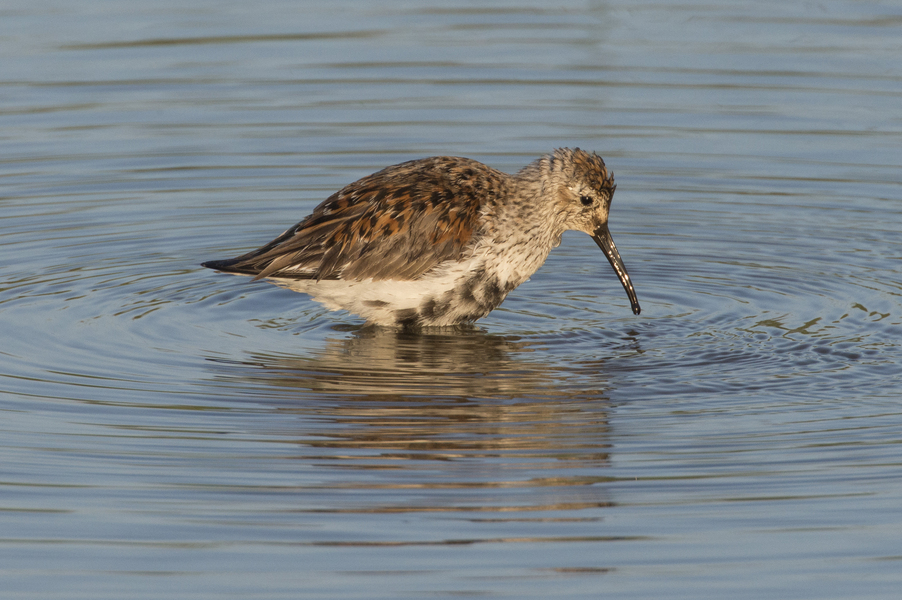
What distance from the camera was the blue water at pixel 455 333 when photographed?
26.6 ft

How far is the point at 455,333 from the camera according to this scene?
12.4 metres

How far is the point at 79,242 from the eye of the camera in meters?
14.6

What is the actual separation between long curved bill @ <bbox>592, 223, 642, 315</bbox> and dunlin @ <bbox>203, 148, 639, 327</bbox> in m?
0.06

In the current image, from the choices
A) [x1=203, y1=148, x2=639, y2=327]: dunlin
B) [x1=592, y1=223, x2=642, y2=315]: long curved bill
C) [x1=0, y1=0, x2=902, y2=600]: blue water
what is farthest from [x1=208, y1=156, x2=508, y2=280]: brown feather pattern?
[x1=592, y1=223, x2=642, y2=315]: long curved bill

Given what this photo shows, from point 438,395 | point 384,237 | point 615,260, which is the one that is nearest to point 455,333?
point 384,237

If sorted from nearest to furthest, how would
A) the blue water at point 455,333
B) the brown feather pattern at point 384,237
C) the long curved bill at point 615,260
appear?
the blue water at point 455,333 → the brown feather pattern at point 384,237 → the long curved bill at point 615,260

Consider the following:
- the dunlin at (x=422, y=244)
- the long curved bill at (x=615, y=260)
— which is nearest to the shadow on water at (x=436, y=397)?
the dunlin at (x=422, y=244)

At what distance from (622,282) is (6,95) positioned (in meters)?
10.0

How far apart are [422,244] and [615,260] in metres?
1.83

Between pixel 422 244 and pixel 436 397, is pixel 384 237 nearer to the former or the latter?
pixel 422 244

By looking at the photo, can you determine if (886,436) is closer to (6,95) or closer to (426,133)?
(426,133)

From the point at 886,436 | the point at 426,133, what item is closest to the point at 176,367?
the point at 886,436

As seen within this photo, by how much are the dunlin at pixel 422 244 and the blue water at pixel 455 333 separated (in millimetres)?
390

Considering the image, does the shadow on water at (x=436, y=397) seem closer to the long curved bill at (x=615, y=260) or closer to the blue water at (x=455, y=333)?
the blue water at (x=455, y=333)
